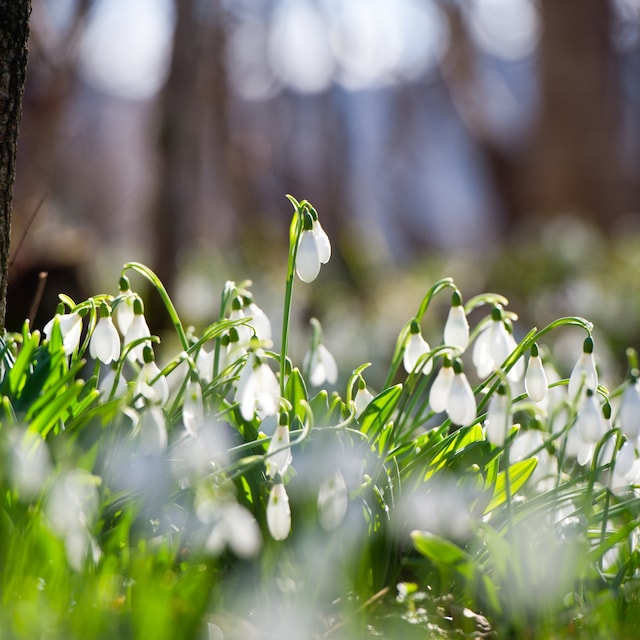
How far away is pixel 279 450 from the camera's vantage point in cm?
161

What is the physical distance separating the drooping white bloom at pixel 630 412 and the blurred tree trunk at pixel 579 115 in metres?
10.5

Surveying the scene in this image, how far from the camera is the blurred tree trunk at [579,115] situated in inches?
449

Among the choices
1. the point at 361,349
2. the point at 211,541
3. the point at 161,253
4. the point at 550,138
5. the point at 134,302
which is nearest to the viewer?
the point at 211,541

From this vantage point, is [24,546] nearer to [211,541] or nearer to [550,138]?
[211,541]

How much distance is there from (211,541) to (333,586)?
0.36 metres

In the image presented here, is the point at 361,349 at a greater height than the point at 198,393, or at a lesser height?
lesser

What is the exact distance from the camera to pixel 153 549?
5.06ft

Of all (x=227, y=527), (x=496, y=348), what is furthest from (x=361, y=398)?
(x=227, y=527)

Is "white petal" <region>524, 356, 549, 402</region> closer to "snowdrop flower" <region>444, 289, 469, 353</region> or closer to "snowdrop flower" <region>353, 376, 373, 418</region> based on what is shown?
"snowdrop flower" <region>444, 289, 469, 353</region>

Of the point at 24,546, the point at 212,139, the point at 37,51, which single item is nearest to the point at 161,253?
the point at 37,51

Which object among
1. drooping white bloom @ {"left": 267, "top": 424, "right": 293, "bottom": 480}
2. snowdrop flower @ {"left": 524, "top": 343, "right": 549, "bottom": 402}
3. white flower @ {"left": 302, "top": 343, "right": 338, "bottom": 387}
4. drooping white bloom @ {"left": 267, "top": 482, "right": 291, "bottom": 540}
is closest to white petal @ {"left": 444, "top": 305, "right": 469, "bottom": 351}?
snowdrop flower @ {"left": 524, "top": 343, "right": 549, "bottom": 402}

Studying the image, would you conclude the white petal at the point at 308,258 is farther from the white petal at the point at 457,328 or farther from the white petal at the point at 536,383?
Answer: the white petal at the point at 536,383

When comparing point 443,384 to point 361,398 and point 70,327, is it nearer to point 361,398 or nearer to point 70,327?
point 361,398

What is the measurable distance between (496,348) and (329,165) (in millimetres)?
8902
